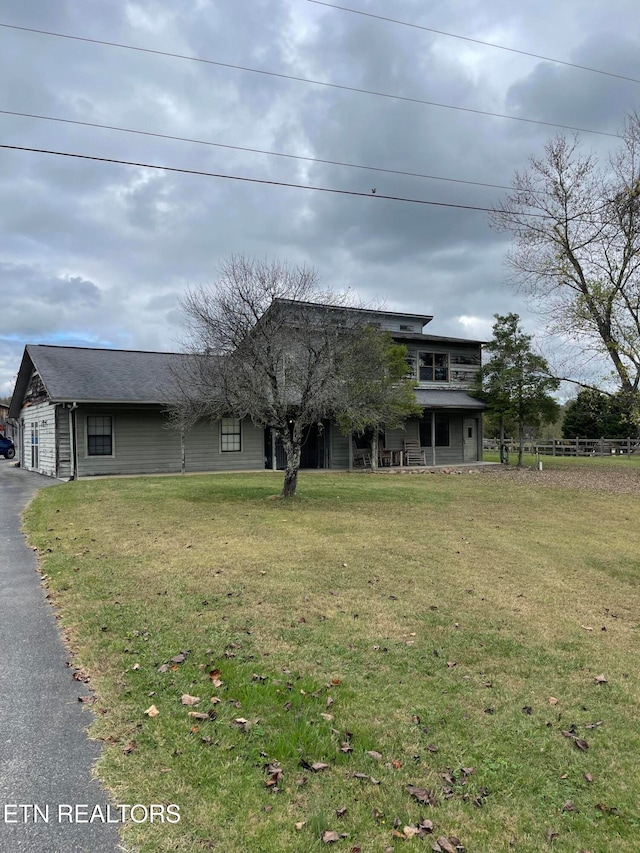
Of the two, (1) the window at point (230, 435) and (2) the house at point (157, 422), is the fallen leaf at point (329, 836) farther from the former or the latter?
(1) the window at point (230, 435)

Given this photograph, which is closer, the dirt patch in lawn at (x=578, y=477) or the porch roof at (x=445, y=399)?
the dirt patch in lawn at (x=578, y=477)

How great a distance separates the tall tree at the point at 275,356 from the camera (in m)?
11.5

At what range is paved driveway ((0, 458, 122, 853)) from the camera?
235cm

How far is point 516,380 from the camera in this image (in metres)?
23.5

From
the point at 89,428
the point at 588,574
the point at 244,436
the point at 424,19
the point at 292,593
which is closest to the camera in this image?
the point at 292,593

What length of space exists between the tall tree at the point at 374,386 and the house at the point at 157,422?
46.8 inches

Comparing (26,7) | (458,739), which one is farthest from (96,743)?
(26,7)

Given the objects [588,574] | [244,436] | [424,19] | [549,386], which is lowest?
[588,574]

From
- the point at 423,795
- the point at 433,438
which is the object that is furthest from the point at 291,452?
the point at 433,438

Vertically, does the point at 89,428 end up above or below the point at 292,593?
above

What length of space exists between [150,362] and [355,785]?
20578mm

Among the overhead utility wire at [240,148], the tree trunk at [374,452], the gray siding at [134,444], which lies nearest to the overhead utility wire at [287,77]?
the overhead utility wire at [240,148]

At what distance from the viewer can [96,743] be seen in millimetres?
3008

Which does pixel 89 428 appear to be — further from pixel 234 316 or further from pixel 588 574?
pixel 588 574
